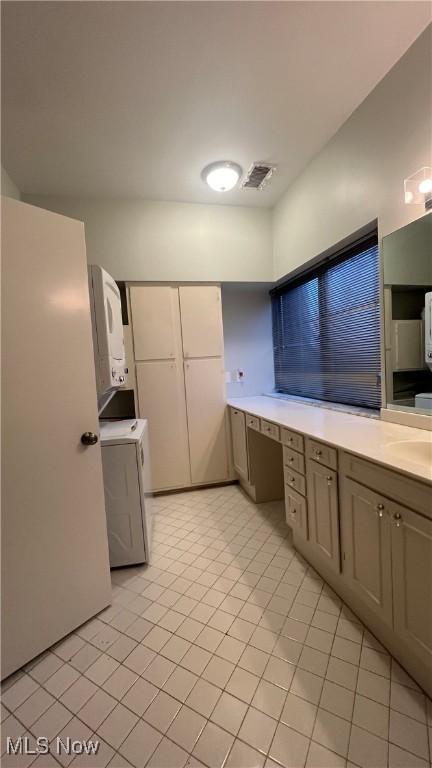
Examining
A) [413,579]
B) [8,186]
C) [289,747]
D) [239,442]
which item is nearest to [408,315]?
[413,579]

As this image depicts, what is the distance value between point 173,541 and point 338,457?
143 cm

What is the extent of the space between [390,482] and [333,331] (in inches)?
67.3

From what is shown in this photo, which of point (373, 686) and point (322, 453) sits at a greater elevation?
point (322, 453)

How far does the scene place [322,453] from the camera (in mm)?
1640

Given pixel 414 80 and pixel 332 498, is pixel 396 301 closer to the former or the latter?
pixel 414 80

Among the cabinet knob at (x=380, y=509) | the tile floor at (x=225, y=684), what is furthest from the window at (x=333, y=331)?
the tile floor at (x=225, y=684)

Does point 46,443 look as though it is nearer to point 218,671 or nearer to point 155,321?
point 218,671

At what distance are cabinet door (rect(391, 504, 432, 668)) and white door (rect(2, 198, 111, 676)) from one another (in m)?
1.36

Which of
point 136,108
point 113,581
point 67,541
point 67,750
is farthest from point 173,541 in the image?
point 136,108

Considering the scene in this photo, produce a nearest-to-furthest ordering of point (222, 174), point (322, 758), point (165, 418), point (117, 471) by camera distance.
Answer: point (322, 758) → point (117, 471) → point (222, 174) → point (165, 418)

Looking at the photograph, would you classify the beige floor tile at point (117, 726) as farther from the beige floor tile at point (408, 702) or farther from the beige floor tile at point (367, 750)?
the beige floor tile at point (408, 702)

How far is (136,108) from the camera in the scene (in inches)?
71.2

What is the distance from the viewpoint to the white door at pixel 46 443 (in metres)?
1.29

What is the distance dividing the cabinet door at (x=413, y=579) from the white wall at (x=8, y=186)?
121 inches
